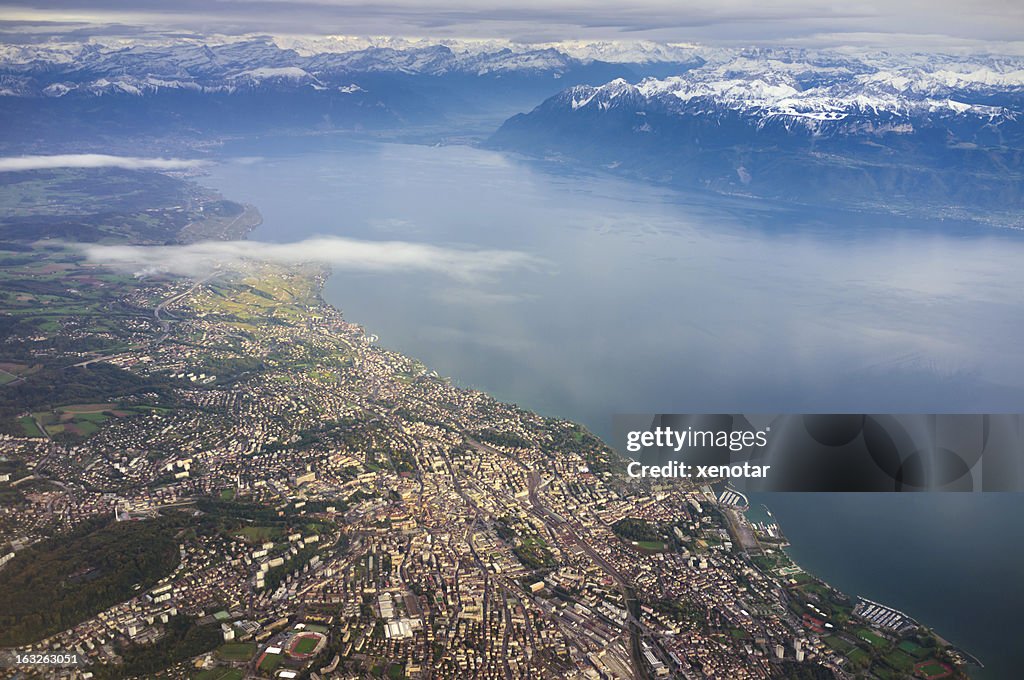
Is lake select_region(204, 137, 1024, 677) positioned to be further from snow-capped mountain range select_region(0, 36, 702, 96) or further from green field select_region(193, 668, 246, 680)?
snow-capped mountain range select_region(0, 36, 702, 96)

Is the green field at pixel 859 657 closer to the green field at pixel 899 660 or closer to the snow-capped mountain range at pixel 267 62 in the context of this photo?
the green field at pixel 899 660

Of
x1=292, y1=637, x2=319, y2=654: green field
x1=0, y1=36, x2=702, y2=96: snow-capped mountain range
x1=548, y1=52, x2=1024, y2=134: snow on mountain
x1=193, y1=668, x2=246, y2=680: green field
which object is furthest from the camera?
x1=0, y1=36, x2=702, y2=96: snow-capped mountain range

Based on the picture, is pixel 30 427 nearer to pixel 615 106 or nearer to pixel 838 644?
pixel 838 644

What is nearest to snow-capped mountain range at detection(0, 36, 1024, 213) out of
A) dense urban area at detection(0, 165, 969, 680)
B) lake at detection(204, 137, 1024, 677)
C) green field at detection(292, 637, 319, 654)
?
lake at detection(204, 137, 1024, 677)

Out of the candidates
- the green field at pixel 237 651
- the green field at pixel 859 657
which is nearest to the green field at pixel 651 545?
the green field at pixel 859 657

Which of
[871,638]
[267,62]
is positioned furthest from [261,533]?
[267,62]
